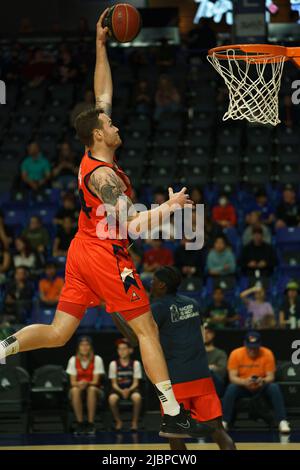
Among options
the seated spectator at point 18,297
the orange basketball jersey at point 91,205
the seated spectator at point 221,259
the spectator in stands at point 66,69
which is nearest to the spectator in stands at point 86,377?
the seated spectator at point 18,297

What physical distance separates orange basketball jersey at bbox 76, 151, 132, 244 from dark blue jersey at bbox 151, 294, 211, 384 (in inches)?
46.5

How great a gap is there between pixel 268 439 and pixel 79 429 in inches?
93.8

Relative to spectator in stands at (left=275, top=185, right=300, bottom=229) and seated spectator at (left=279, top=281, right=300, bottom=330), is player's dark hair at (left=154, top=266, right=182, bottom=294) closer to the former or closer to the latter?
seated spectator at (left=279, top=281, right=300, bottom=330)

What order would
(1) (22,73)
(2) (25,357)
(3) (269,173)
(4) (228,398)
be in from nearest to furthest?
(4) (228,398) < (2) (25,357) < (3) (269,173) < (1) (22,73)

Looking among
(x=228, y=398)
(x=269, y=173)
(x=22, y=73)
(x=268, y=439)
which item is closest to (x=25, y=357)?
(x=228, y=398)

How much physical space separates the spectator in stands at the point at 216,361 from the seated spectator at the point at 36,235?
381 cm

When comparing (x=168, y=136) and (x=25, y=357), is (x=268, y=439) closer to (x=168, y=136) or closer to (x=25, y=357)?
(x=25, y=357)

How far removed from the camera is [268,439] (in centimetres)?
1026

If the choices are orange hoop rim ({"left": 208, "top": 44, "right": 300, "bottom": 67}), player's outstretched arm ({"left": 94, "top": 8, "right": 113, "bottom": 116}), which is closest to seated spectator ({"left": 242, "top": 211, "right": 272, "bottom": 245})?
orange hoop rim ({"left": 208, "top": 44, "right": 300, "bottom": 67})

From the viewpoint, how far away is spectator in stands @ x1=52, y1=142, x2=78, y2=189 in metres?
16.4

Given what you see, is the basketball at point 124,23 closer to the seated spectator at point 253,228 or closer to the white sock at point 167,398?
the white sock at point 167,398

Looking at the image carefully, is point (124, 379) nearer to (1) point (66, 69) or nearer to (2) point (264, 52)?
(2) point (264, 52)

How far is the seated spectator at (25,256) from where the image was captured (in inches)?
559

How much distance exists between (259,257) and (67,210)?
314 cm
